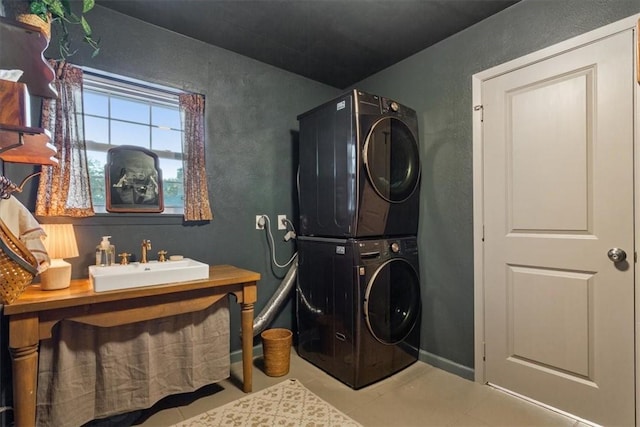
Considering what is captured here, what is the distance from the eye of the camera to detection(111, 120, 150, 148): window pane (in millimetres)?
2162

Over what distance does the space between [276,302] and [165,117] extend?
164cm

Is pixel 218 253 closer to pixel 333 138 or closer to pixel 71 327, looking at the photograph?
pixel 71 327

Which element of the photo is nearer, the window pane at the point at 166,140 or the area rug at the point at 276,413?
the area rug at the point at 276,413

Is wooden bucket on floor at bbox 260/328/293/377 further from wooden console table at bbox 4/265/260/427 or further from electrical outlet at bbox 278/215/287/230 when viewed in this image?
electrical outlet at bbox 278/215/287/230

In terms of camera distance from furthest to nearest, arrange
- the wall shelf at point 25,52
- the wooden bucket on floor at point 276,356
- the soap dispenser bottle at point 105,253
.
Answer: the wooden bucket on floor at point 276,356 < the soap dispenser bottle at point 105,253 < the wall shelf at point 25,52

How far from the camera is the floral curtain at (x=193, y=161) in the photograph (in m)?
2.32

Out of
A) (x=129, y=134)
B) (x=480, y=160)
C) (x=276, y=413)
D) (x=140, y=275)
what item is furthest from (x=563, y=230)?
(x=129, y=134)

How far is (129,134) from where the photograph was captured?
2.22 meters

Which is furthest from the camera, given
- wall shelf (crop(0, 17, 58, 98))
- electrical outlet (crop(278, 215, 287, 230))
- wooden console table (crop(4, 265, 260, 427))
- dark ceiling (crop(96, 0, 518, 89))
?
electrical outlet (crop(278, 215, 287, 230))

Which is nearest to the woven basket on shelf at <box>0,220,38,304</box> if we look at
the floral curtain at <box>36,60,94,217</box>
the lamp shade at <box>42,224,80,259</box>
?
the lamp shade at <box>42,224,80,259</box>

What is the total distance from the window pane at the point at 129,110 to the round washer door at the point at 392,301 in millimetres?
1948

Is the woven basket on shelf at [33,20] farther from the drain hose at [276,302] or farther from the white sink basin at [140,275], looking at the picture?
the drain hose at [276,302]

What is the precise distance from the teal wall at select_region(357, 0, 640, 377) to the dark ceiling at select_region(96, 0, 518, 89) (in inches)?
4.8

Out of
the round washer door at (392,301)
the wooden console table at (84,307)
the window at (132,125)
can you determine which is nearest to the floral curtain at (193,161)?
the window at (132,125)
